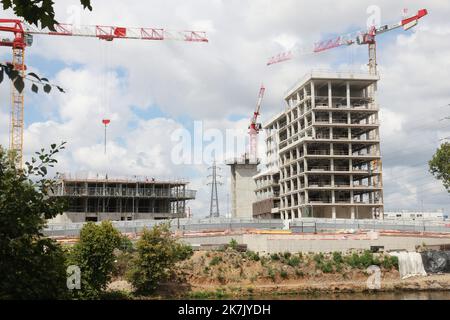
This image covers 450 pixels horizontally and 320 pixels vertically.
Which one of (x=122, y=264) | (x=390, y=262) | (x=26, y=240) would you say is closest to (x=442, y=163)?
(x=390, y=262)

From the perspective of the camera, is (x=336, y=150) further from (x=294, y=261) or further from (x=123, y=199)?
(x=294, y=261)

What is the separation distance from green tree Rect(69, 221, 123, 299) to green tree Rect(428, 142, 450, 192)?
59.3 metres

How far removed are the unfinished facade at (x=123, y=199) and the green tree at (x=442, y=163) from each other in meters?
58.3

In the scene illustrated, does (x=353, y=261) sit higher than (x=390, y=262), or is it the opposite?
(x=353, y=261)

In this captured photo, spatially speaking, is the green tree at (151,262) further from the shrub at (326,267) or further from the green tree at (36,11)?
the green tree at (36,11)

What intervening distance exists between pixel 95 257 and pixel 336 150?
3096 inches

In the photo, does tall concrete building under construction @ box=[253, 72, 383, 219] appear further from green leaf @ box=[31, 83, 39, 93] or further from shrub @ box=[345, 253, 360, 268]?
green leaf @ box=[31, 83, 39, 93]

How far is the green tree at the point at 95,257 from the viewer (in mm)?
52938

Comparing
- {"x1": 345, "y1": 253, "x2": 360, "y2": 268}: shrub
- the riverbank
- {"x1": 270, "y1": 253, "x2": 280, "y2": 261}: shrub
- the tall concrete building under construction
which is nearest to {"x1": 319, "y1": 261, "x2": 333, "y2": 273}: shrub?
the riverbank

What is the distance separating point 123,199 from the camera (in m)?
125

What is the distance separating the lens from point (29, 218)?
11984 millimetres

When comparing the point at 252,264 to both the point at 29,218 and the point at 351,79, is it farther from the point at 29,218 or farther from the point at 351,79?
the point at 351,79

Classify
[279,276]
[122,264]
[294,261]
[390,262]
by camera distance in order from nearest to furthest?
[122,264] < [279,276] < [294,261] < [390,262]
